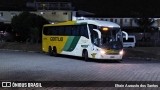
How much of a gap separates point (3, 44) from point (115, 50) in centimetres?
2387

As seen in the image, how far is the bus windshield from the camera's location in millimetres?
30625

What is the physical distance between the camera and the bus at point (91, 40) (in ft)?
101

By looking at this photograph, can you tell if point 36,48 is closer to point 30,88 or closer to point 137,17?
point 30,88

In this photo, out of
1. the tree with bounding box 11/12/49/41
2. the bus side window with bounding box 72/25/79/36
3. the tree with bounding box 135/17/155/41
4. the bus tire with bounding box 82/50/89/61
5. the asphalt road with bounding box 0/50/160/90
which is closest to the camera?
the asphalt road with bounding box 0/50/160/90

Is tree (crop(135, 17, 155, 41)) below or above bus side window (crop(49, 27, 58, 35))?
below

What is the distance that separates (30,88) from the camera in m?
13.0

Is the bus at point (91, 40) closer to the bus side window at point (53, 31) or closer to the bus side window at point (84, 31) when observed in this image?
the bus side window at point (84, 31)

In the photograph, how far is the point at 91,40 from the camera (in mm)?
31359

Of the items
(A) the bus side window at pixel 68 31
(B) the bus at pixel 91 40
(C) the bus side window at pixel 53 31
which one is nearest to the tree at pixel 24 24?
(C) the bus side window at pixel 53 31

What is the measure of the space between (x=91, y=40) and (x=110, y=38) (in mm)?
1487

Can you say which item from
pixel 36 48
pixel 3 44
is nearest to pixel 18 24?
pixel 3 44

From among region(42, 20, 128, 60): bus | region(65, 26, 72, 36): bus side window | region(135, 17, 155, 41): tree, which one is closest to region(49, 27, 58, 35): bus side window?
region(42, 20, 128, 60): bus

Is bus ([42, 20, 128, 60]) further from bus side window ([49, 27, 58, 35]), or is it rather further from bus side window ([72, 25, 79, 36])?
bus side window ([49, 27, 58, 35])

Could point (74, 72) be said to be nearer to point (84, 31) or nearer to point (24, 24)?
point (84, 31)
